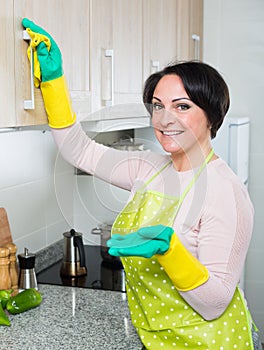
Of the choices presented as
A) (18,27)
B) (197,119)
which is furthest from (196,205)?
(18,27)

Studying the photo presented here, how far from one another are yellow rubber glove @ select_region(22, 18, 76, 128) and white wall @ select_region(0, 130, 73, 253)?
364 mm

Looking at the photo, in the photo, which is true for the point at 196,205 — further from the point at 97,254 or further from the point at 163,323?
the point at 97,254

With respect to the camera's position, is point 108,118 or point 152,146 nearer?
point 108,118

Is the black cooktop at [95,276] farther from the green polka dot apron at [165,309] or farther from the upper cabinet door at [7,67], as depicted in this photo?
the upper cabinet door at [7,67]

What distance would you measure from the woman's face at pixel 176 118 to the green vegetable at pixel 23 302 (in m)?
0.62

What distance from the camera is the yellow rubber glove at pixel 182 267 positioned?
1.27 m

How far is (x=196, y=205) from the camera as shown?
1443mm

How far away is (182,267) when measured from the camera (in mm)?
1300

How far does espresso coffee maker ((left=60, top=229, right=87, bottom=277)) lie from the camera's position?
7.13 feet

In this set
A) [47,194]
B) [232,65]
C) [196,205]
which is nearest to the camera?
[196,205]

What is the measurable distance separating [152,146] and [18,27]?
77 centimetres

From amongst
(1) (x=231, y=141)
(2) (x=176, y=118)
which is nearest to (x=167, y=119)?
(2) (x=176, y=118)

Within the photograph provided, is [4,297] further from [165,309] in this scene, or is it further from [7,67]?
[7,67]

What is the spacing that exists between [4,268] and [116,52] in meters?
0.77
